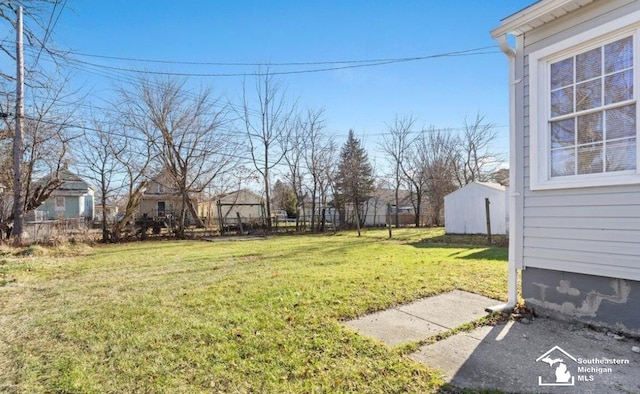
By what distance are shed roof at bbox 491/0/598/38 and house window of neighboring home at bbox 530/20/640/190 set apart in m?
0.29

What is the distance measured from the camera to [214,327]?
313cm

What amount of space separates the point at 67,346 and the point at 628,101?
17.3 feet

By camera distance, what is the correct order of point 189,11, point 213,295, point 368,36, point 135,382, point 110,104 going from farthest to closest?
point 110,104 < point 368,36 < point 189,11 < point 213,295 < point 135,382

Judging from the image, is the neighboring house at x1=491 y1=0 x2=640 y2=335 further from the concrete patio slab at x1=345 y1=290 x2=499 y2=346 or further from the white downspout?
the concrete patio slab at x1=345 y1=290 x2=499 y2=346

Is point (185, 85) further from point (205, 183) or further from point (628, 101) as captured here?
point (628, 101)

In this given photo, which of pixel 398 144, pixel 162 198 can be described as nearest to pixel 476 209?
pixel 398 144

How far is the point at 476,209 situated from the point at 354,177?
908 centimetres

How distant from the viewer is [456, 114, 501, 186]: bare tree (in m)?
25.8

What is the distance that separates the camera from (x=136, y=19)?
8.62 m

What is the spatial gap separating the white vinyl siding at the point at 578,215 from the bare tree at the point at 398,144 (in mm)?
21437

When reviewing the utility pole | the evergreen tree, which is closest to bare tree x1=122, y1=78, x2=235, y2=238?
the utility pole

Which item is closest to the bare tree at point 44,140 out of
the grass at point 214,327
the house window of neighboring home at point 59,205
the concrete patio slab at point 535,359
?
the grass at point 214,327

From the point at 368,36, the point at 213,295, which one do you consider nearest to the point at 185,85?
the point at 368,36

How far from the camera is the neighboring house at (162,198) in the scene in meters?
16.6
